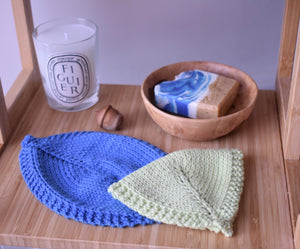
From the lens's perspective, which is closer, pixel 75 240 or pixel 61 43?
pixel 75 240

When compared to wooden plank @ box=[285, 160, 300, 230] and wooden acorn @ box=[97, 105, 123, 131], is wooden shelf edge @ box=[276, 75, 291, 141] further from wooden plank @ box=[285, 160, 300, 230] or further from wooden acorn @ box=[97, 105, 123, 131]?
wooden acorn @ box=[97, 105, 123, 131]

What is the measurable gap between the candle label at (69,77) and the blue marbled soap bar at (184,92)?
0.46ft

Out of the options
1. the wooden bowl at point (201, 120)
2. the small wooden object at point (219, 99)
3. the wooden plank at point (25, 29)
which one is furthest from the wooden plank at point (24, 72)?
the small wooden object at point (219, 99)

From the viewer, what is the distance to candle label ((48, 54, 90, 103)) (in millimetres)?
837

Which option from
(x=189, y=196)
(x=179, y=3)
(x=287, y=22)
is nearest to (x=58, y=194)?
(x=189, y=196)

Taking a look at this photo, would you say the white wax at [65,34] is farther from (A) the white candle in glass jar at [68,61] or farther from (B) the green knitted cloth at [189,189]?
(B) the green knitted cloth at [189,189]

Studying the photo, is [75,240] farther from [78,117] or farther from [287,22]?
[287,22]

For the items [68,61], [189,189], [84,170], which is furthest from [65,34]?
[189,189]

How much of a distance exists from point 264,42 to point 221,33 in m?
0.12

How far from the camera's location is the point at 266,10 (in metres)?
1.16

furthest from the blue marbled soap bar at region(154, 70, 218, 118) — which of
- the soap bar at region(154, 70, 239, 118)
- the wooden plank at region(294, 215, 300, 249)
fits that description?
the wooden plank at region(294, 215, 300, 249)

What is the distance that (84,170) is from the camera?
77 centimetres

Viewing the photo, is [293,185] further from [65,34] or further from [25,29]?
[25,29]

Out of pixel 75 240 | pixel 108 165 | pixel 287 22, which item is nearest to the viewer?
pixel 75 240
